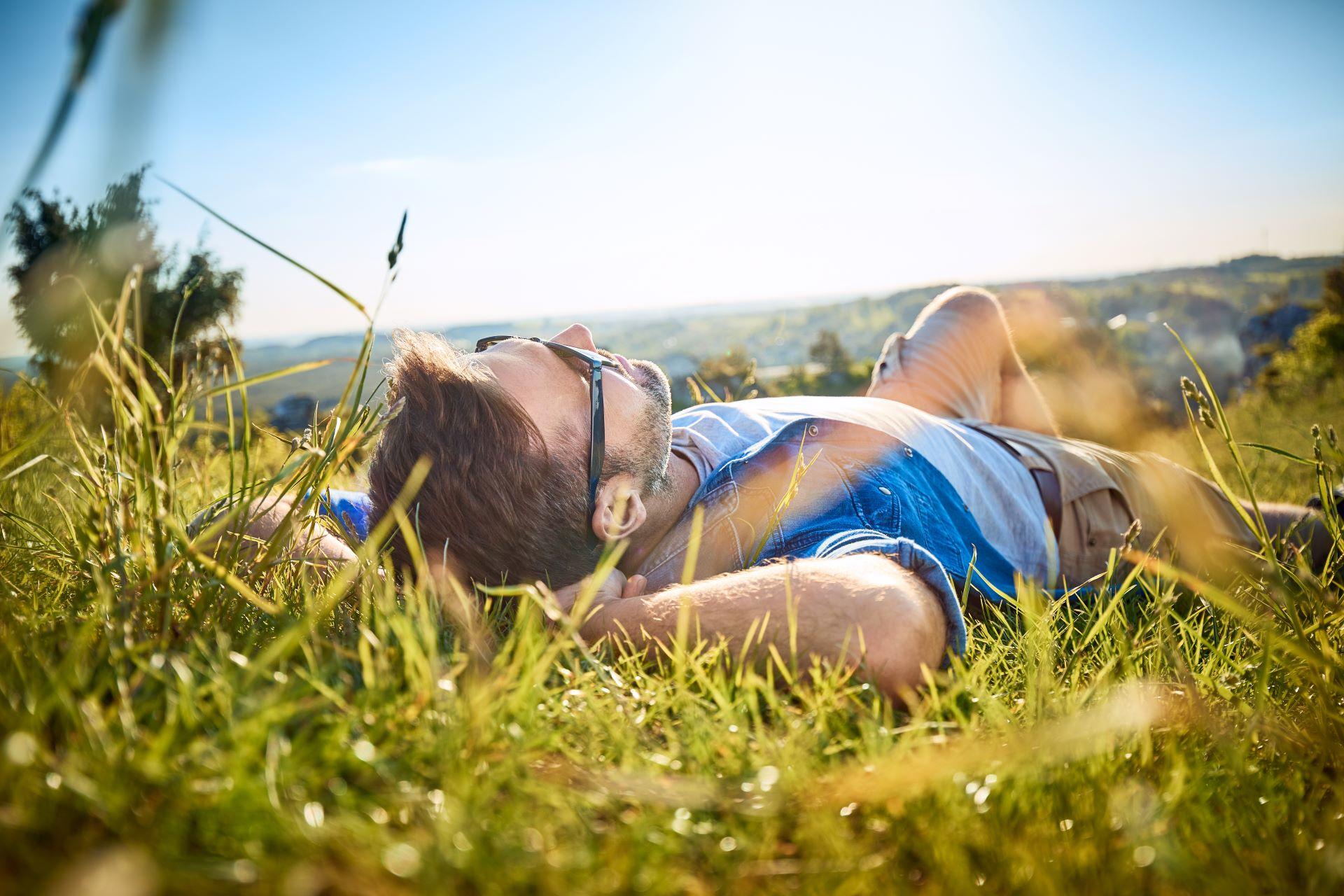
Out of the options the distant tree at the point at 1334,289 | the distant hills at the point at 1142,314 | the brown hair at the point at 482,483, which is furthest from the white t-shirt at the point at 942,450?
the distant tree at the point at 1334,289

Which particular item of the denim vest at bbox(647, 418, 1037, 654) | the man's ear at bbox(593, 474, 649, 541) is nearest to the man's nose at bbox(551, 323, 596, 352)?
the man's ear at bbox(593, 474, 649, 541)

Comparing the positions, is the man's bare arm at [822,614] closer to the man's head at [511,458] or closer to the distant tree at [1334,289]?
the man's head at [511,458]

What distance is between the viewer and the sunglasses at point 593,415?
8.97ft

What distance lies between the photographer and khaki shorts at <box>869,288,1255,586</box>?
3.53 meters

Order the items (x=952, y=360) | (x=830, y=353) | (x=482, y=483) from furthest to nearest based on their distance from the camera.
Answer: (x=830, y=353)
(x=952, y=360)
(x=482, y=483)

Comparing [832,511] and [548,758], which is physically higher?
[832,511]

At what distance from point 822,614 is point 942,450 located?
1.85 metres

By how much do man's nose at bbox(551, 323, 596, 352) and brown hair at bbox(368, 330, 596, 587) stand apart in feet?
1.82

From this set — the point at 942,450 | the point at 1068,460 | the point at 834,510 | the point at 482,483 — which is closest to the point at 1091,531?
the point at 1068,460

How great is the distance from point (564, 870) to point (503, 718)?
336mm

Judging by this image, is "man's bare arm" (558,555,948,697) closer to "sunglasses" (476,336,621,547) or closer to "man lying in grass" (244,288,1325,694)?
"man lying in grass" (244,288,1325,694)

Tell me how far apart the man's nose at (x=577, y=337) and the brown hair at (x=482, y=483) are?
554mm

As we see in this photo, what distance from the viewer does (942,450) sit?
326 cm

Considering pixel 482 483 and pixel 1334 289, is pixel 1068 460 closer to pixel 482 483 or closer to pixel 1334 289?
pixel 482 483
